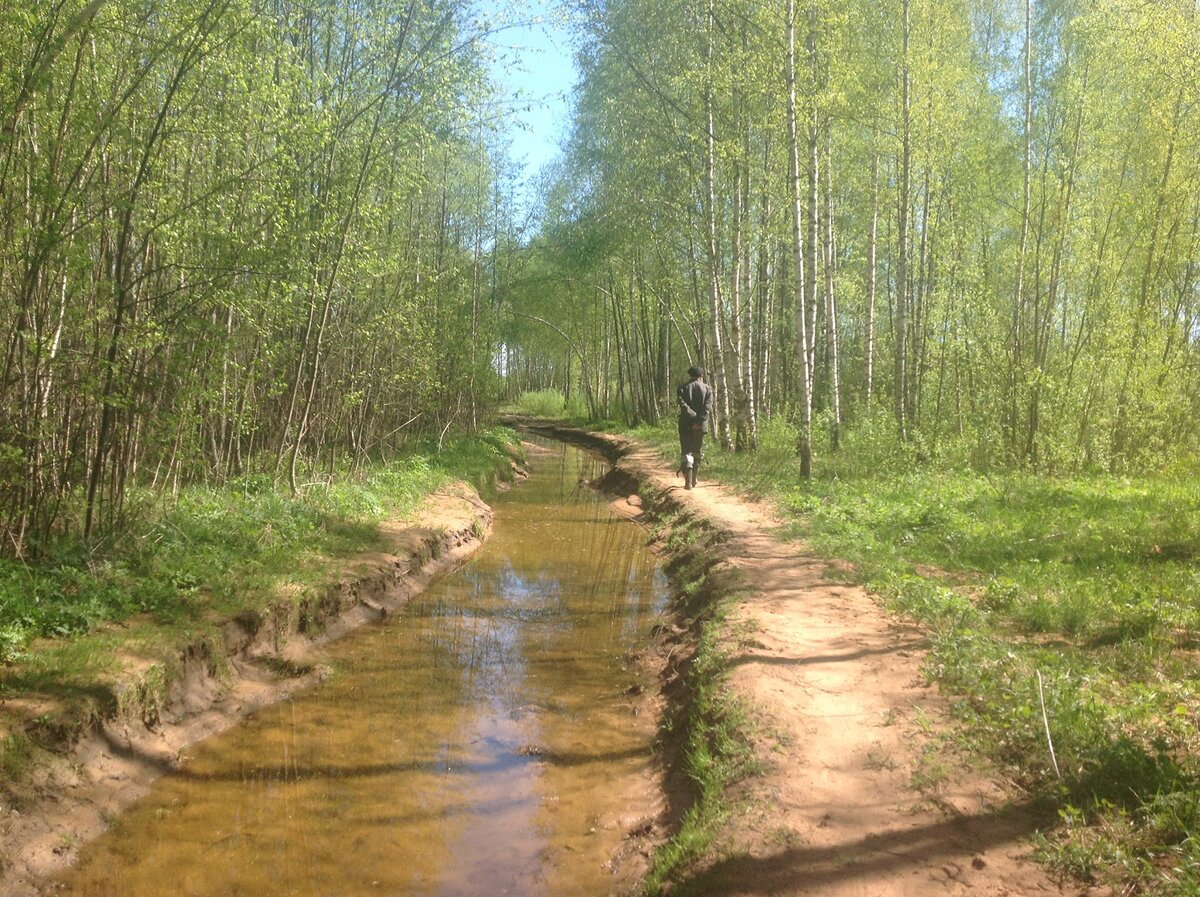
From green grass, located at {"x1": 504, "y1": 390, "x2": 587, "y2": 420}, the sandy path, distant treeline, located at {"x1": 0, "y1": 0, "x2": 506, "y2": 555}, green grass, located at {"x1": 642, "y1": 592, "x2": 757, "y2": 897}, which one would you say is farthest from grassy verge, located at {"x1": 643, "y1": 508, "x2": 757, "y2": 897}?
green grass, located at {"x1": 504, "y1": 390, "x2": 587, "y2": 420}

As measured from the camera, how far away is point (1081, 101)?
1412 centimetres

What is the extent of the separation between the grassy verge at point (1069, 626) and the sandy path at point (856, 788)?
201 millimetres

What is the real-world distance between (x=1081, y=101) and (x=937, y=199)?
3444 mm

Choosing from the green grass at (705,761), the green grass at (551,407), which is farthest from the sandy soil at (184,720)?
the green grass at (551,407)

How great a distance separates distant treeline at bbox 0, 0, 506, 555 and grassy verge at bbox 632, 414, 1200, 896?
6.19 metres

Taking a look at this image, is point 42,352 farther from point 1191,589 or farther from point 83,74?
point 1191,589

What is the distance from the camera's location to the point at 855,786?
388 centimetres

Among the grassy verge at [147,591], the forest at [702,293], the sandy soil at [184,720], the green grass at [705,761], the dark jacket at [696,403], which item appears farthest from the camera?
the dark jacket at [696,403]

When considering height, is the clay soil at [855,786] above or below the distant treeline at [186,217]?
below

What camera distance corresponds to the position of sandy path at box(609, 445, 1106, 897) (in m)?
3.22

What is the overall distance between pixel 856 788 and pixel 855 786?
0.02 meters

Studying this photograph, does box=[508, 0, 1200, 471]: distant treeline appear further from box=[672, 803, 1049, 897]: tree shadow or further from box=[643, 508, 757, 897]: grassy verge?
box=[672, 803, 1049, 897]: tree shadow

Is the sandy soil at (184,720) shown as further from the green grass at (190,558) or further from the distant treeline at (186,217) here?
the distant treeline at (186,217)

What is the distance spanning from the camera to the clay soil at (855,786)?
10.6 ft
